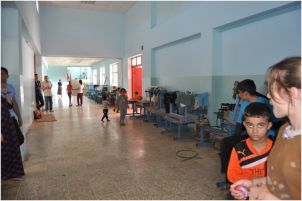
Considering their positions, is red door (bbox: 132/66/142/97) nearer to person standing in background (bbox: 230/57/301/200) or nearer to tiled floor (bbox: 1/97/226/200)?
tiled floor (bbox: 1/97/226/200)

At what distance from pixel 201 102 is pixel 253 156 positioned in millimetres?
3966

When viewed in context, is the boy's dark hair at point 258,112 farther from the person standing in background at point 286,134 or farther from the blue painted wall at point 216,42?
the blue painted wall at point 216,42

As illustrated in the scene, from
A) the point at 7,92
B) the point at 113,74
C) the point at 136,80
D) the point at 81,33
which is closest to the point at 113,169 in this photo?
the point at 7,92

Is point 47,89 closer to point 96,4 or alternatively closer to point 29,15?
point 96,4

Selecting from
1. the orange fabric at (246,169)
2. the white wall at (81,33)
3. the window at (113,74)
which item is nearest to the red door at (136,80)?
the white wall at (81,33)

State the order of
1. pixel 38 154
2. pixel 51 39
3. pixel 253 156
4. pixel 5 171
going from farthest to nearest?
pixel 51 39
pixel 38 154
pixel 5 171
pixel 253 156

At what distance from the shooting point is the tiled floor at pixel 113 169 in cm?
306

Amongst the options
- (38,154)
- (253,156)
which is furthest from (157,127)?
(253,156)

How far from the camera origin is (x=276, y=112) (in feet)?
4.00

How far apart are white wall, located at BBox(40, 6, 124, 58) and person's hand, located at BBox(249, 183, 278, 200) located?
10.9 meters

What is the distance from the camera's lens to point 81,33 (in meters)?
11.3

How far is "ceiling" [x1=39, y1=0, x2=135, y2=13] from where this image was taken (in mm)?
10297

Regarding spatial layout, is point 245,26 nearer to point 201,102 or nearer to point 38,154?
point 201,102

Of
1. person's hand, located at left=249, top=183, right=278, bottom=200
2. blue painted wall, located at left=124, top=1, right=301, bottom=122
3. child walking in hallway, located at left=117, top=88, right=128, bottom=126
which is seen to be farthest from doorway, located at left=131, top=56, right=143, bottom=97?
person's hand, located at left=249, top=183, right=278, bottom=200
